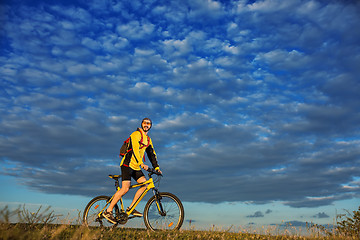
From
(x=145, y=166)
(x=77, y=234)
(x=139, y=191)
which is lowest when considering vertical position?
(x=77, y=234)

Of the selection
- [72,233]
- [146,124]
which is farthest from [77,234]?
[146,124]

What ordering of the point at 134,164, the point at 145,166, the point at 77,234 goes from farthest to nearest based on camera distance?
the point at 134,164
the point at 145,166
the point at 77,234

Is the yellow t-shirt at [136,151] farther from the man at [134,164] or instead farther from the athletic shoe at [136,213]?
the athletic shoe at [136,213]

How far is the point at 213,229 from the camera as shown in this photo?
1100cm

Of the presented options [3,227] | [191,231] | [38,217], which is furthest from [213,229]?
[3,227]

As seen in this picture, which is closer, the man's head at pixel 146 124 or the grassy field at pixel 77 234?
the grassy field at pixel 77 234

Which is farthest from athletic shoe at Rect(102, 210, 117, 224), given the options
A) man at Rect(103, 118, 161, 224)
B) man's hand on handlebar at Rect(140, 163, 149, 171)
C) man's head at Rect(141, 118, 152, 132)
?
man's head at Rect(141, 118, 152, 132)

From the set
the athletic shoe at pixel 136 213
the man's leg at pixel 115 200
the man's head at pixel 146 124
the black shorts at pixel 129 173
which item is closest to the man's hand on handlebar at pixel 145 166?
the black shorts at pixel 129 173

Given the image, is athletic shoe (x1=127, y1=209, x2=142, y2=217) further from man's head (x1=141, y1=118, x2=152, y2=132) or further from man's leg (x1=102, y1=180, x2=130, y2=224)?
man's head (x1=141, y1=118, x2=152, y2=132)

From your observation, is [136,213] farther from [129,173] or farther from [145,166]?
[145,166]

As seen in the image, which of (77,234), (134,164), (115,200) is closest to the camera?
(77,234)

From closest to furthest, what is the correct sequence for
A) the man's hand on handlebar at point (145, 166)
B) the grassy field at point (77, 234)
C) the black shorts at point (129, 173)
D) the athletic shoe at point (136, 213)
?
the grassy field at point (77, 234) → the man's hand on handlebar at point (145, 166) → the athletic shoe at point (136, 213) → the black shorts at point (129, 173)

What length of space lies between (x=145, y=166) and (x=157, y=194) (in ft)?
3.44

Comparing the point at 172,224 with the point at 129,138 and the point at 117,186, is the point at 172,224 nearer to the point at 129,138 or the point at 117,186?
the point at 117,186
